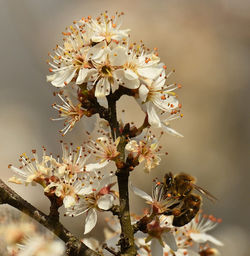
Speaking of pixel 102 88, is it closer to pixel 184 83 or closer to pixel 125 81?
pixel 125 81

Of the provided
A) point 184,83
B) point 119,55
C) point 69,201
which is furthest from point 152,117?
point 184,83

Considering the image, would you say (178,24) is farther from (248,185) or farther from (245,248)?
(245,248)

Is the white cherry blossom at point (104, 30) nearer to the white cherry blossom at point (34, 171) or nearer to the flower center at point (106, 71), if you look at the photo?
the flower center at point (106, 71)

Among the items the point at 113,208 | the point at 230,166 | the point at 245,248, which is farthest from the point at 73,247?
the point at 230,166

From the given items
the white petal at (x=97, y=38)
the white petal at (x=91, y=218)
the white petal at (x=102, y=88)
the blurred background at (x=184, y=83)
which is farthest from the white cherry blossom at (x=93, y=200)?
the blurred background at (x=184, y=83)

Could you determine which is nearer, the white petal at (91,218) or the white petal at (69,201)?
the white petal at (69,201)

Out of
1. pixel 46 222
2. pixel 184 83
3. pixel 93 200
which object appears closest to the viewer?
pixel 46 222
